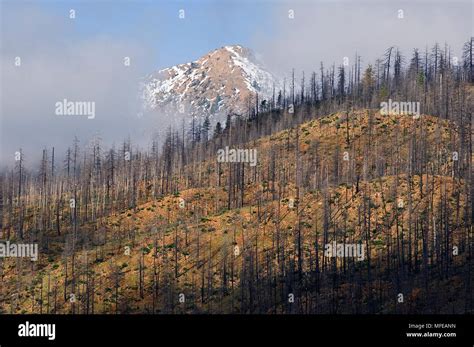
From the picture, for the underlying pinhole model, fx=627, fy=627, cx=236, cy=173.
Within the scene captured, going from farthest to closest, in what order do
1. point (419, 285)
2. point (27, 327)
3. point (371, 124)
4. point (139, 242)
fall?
point (371, 124) → point (139, 242) → point (419, 285) → point (27, 327)

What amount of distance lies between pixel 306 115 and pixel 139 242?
261 ft

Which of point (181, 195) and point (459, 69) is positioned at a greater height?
point (459, 69)

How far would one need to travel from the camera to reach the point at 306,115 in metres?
166

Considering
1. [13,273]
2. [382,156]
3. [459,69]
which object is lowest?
[13,273]

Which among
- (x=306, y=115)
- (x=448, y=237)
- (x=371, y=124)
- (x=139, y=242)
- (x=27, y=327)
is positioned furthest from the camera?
(x=306, y=115)

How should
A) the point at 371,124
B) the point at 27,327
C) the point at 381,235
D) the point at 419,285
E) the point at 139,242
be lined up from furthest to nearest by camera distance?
the point at 371,124 < the point at 139,242 < the point at 381,235 < the point at 419,285 < the point at 27,327

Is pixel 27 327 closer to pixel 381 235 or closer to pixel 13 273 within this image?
pixel 381 235

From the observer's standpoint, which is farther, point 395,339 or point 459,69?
point 459,69

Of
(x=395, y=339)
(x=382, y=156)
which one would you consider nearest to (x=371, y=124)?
(x=382, y=156)

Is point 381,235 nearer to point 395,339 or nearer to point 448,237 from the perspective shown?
point 448,237

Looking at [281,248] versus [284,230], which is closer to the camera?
[281,248]

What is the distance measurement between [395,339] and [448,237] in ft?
141

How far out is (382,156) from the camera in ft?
413

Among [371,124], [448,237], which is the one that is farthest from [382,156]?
[448,237]
